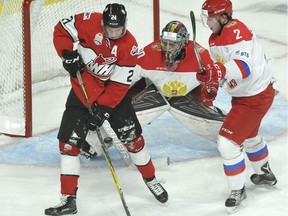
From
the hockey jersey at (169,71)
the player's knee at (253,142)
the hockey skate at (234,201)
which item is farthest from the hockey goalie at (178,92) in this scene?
the hockey skate at (234,201)

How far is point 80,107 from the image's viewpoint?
412 cm

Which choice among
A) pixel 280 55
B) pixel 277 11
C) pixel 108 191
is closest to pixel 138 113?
pixel 108 191

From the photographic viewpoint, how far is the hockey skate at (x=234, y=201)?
4219 mm

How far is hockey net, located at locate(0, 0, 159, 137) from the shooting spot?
5.14m

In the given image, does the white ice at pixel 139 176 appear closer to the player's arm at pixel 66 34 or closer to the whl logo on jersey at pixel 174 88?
the whl logo on jersey at pixel 174 88

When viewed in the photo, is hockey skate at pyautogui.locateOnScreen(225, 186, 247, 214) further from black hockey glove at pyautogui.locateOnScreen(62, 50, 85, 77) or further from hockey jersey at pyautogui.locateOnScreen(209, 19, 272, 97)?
black hockey glove at pyautogui.locateOnScreen(62, 50, 85, 77)

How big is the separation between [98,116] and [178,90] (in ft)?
3.06

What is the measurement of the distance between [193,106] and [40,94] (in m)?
1.28

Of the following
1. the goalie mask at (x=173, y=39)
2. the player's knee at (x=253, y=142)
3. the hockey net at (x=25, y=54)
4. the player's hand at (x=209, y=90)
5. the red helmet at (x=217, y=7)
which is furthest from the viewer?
the hockey net at (x=25, y=54)

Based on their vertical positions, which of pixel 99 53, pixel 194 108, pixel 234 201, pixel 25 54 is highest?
pixel 99 53

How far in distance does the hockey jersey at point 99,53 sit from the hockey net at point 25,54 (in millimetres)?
945

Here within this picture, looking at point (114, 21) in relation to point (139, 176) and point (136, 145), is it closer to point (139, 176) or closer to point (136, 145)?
point (136, 145)

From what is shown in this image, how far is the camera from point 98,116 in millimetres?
4039

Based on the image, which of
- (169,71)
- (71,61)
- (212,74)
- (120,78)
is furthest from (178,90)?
(71,61)
